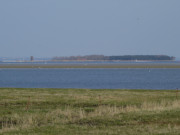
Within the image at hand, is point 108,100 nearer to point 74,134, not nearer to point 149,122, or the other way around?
point 149,122

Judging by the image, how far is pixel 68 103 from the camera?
29.8 metres

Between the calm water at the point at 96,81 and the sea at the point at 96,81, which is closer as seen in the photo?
the sea at the point at 96,81

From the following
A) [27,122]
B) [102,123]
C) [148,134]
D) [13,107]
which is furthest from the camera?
→ [13,107]

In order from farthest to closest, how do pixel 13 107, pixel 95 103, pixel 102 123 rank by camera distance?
pixel 95 103 → pixel 13 107 → pixel 102 123

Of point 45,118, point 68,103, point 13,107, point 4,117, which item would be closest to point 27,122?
point 45,118

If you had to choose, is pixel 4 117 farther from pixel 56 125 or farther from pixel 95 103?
pixel 95 103

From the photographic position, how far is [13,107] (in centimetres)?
2723

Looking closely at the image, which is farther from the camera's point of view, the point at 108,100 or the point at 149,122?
the point at 108,100

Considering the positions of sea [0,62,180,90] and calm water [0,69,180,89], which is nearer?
sea [0,62,180,90]

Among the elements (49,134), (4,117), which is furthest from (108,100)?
(49,134)

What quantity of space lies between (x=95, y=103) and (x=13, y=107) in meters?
6.54

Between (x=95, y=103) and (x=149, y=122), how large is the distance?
38.1 feet

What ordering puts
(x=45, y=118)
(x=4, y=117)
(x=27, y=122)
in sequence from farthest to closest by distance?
(x=4, y=117) < (x=45, y=118) < (x=27, y=122)

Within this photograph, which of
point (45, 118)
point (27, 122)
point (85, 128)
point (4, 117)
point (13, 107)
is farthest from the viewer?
point (13, 107)
